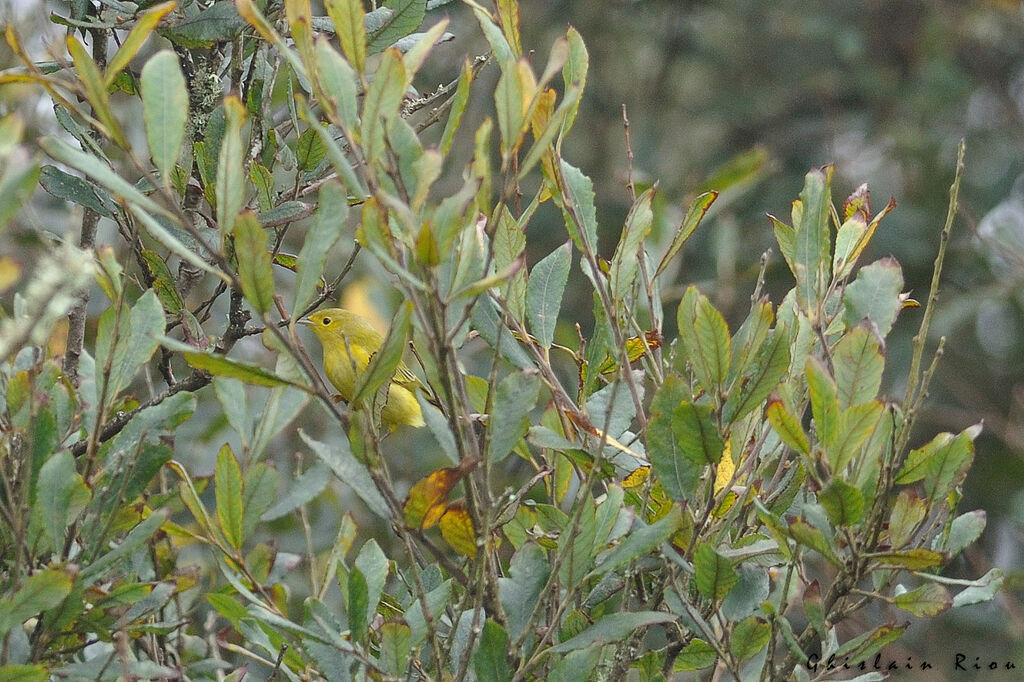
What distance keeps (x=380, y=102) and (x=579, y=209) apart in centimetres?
42

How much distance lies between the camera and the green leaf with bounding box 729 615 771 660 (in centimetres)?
119

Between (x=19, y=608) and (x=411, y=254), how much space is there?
1.67 feet

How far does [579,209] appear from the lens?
1.37m

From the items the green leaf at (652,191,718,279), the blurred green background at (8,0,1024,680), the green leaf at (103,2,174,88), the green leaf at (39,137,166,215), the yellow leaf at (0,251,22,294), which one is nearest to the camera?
the yellow leaf at (0,251,22,294)

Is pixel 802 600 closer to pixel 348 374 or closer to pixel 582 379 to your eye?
pixel 582 379

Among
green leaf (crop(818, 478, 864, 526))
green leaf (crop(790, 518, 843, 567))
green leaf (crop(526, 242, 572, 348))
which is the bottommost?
green leaf (crop(790, 518, 843, 567))

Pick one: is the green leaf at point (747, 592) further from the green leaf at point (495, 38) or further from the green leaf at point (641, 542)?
the green leaf at point (495, 38)

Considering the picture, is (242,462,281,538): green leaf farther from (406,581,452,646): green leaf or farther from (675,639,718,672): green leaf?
(675,639,718,672): green leaf

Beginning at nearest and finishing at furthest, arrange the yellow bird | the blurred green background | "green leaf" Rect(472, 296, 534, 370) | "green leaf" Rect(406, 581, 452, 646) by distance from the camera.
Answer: "green leaf" Rect(406, 581, 452, 646), "green leaf" Rect(472, 296, 534, 370), the yellow bird, the blurred green background

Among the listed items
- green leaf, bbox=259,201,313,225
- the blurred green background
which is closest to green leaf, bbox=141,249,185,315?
green leaf, bbox=259,201,313,225

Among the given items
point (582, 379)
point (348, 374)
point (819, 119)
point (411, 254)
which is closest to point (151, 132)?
point (411, 254)

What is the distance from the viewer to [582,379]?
1.48 metres

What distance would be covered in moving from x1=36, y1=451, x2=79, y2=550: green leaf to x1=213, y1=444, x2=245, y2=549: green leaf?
151 millimetres

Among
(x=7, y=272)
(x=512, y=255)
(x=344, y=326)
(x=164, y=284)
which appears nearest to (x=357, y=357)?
(x=344, y=326)
